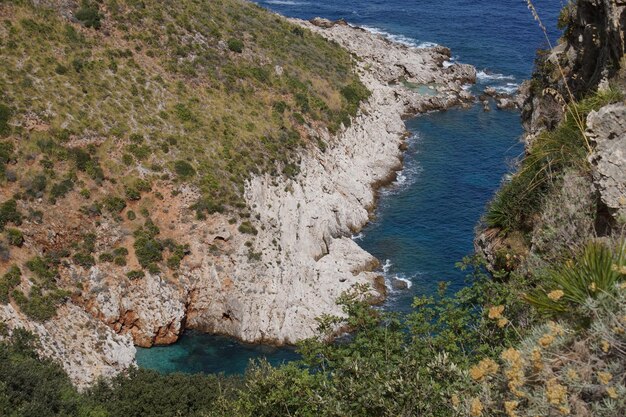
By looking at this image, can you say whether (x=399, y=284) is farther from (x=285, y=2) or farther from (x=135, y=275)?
(x=285, y=2)

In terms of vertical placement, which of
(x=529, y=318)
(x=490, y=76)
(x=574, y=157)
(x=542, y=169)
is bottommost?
(x=490, y=76)

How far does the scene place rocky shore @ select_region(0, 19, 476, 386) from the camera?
1705 inches

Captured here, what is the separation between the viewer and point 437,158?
81.4 meters

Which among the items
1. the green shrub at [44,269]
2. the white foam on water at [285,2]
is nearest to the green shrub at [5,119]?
the green shrub at [44,269]

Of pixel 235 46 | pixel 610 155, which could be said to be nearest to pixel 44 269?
pixel 235 46

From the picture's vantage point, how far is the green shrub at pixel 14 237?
1747 inches

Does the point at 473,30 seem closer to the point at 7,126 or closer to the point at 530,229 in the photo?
the point at 7,126

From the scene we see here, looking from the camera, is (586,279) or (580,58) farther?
(580,58)

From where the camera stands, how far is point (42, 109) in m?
52.6

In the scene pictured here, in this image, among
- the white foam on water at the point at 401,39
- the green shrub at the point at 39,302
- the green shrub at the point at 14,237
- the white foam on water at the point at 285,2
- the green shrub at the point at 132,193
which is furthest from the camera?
the white foam on water at the point at 285,2

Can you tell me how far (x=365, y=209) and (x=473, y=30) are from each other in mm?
68968

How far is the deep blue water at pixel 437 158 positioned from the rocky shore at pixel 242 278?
2.06m

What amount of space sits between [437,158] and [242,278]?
39716mm

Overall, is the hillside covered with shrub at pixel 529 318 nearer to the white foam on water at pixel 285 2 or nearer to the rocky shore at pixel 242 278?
the rocky shore at pixel 242 278
